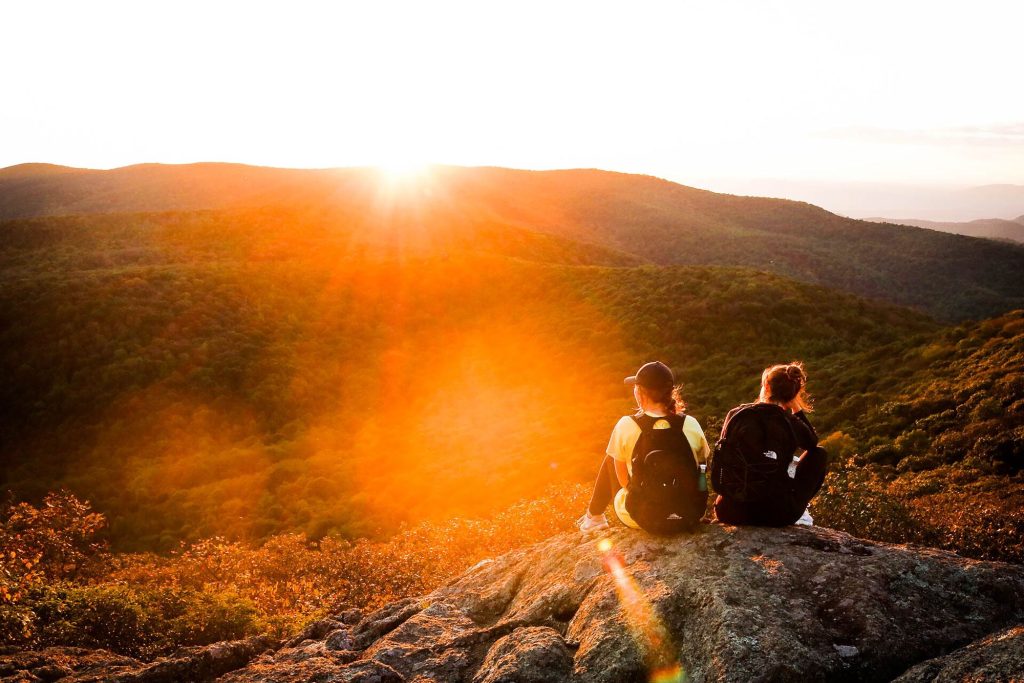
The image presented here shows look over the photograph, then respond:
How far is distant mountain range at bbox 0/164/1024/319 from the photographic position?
6519 cm

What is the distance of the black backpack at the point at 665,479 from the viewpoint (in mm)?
6176

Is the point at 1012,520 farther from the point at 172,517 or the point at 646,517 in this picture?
the point at 172,517

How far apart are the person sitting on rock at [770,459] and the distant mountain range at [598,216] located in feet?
174

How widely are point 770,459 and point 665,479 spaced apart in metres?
1.03

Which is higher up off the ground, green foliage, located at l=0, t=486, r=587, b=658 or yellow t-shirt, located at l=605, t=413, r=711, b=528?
yellow t-shirt, located at l=605, t=413, r=711, b=528

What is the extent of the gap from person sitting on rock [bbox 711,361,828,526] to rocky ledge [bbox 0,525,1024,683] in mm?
264

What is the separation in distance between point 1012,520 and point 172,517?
815 inches

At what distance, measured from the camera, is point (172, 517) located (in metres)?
19.0

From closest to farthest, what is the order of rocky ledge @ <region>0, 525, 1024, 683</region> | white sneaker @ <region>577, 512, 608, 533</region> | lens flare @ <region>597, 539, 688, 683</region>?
rocky ledge @ <region>0, 525, 1024, 683</region> < lens flare @ <region>597, 539, 688, 683</region> < white sneaker @ <region>577, 512, 608, 533</region>

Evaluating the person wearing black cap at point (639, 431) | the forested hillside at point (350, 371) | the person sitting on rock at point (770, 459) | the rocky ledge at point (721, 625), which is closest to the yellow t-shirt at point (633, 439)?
the person wearing black cap at point (639, 431)

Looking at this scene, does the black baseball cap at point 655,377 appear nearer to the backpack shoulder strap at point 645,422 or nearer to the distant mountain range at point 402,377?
the backpack shoulder strap at point 645,422

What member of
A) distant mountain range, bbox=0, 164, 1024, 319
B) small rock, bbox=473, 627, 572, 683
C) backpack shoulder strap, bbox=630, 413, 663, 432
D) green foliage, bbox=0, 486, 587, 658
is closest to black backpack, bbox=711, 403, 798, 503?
backpack shoulder strap, bbox=630, 413, 663, 432

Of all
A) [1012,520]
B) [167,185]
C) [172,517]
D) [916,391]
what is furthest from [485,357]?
[167,185]

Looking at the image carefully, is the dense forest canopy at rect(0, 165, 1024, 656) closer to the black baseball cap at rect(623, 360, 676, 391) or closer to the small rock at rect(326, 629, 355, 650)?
the small rock at rect(326, 629, 355, 650)
